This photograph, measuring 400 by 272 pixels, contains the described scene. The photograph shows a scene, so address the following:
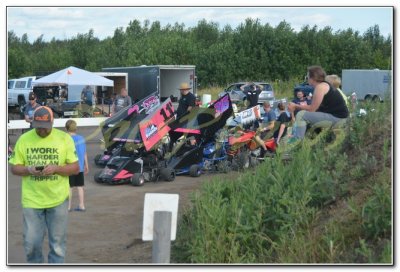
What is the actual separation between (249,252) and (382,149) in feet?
7.59

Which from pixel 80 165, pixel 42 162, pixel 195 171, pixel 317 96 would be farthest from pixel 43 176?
pixel 195 171

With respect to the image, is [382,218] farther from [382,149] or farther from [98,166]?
[98,166]

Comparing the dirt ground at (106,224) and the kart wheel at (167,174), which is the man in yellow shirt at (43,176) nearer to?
the dirt ground at (106,224)

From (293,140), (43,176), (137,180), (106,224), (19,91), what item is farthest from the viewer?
(19,91)

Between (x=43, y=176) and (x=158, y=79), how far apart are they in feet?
102

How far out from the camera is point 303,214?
788 centimetres

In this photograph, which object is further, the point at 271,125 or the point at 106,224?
the point at 271,125

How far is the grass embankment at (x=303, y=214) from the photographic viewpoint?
23.7ft

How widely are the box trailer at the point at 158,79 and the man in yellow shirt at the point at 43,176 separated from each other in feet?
101

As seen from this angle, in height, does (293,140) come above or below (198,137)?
above

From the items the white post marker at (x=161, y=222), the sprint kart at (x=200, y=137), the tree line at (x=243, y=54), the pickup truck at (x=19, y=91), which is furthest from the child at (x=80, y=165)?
the tree line at (x=243, y=54)

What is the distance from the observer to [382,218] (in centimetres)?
716

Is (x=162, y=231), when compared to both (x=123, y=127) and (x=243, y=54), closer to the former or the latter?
(x=123, y=127)

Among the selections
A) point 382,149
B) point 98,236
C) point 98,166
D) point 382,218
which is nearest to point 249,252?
point 382,218
